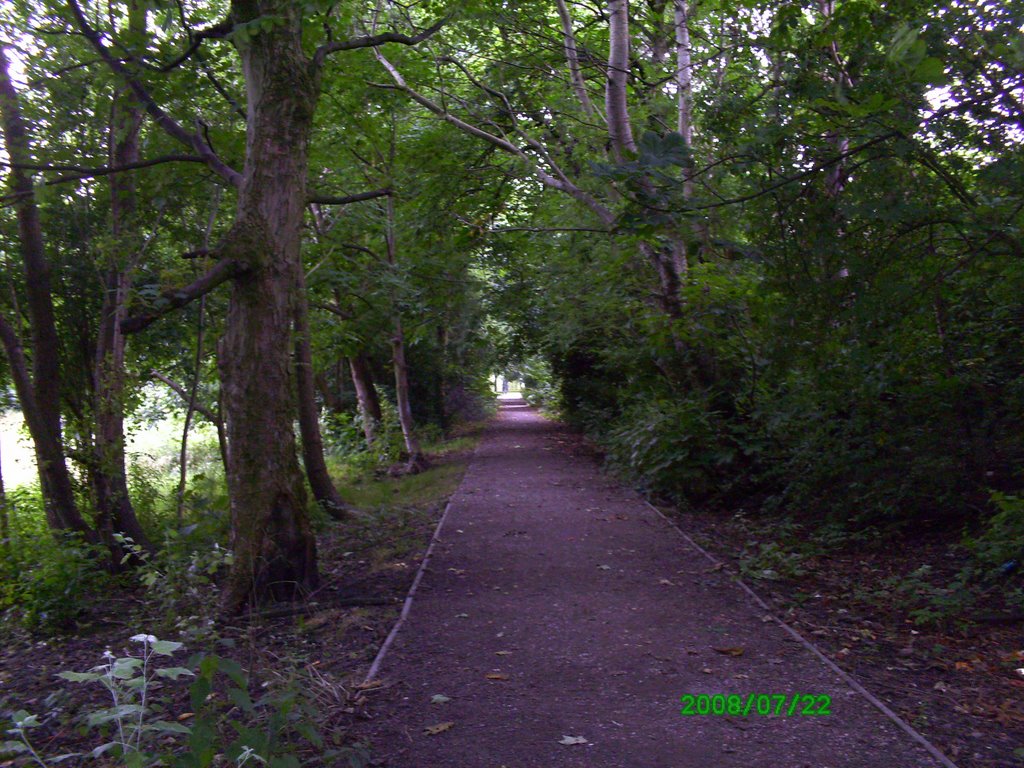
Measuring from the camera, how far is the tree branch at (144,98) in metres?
7.74

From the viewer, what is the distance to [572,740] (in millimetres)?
4684

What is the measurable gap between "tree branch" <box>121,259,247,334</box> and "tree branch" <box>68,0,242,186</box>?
1.27m

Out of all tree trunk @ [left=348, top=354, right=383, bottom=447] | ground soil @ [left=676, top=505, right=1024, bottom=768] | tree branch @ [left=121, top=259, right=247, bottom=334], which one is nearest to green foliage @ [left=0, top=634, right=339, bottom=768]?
tree branch @ [left=121, top=259, right=247, bottom=334]

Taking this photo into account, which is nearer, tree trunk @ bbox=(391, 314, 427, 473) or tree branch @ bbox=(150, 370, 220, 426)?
Result: tree branch @ bbox=(150, 370, 220, 426)

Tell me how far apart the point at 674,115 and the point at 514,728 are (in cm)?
1167

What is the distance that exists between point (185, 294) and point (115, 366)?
3571 millimetres

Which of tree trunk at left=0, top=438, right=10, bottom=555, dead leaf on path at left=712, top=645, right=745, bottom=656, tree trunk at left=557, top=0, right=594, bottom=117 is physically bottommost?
dead leaf on path at left=712, top=645, right=745, bottom=656

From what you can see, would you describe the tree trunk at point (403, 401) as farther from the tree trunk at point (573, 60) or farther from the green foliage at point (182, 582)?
the green foliage at point (182, 582)

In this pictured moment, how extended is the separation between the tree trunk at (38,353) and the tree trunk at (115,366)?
339 mm

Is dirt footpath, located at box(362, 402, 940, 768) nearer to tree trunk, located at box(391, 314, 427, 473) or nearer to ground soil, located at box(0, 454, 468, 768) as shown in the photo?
ground soil, located at box(0, 454, 468, 768)

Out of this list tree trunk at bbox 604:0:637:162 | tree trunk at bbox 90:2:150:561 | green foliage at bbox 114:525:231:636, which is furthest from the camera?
tree trunk at bbox 604:0:637:162

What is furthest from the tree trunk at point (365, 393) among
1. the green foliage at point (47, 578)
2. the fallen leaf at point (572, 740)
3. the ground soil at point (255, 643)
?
the fallen leaf at point (572, 740)

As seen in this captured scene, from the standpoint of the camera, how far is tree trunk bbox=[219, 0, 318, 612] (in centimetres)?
753

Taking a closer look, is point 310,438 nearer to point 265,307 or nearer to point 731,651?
point 265,307
